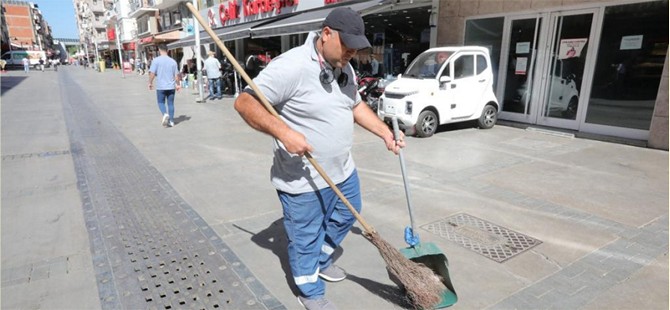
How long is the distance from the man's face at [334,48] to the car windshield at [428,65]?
6122 mm

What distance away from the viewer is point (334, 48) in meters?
2.11

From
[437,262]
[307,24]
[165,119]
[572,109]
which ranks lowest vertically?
[165,119]

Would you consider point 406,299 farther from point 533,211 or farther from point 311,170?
point 533,211

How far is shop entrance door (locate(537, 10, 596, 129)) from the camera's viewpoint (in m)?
8.01

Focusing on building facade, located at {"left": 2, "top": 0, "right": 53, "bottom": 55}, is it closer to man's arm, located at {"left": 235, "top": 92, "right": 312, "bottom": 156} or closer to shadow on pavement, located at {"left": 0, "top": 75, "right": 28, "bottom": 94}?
shadow on pavement, located at {"left": 0, "top": 75, "right": 28, "bottom": 94}

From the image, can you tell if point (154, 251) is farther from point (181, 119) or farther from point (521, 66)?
point (521, 66)

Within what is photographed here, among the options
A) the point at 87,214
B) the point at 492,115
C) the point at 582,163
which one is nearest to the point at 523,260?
the point at 582,163

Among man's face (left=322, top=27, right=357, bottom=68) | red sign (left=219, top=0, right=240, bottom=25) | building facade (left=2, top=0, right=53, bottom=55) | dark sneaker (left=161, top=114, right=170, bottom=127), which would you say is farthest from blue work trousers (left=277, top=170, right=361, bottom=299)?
building facade (left=2, top=0, right=53, bottom=55)

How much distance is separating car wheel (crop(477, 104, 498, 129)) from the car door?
38 centimetres

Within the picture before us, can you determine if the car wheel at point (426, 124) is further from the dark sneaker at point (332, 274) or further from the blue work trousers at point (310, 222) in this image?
the blue work trousers at point (310, 222)

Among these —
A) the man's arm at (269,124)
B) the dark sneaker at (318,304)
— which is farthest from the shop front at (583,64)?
the man's arm at (269,124)

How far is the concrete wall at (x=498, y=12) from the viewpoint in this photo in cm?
685

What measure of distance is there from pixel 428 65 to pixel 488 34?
2.65 m

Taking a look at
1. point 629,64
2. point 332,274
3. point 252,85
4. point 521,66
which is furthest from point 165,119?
point 629,64
